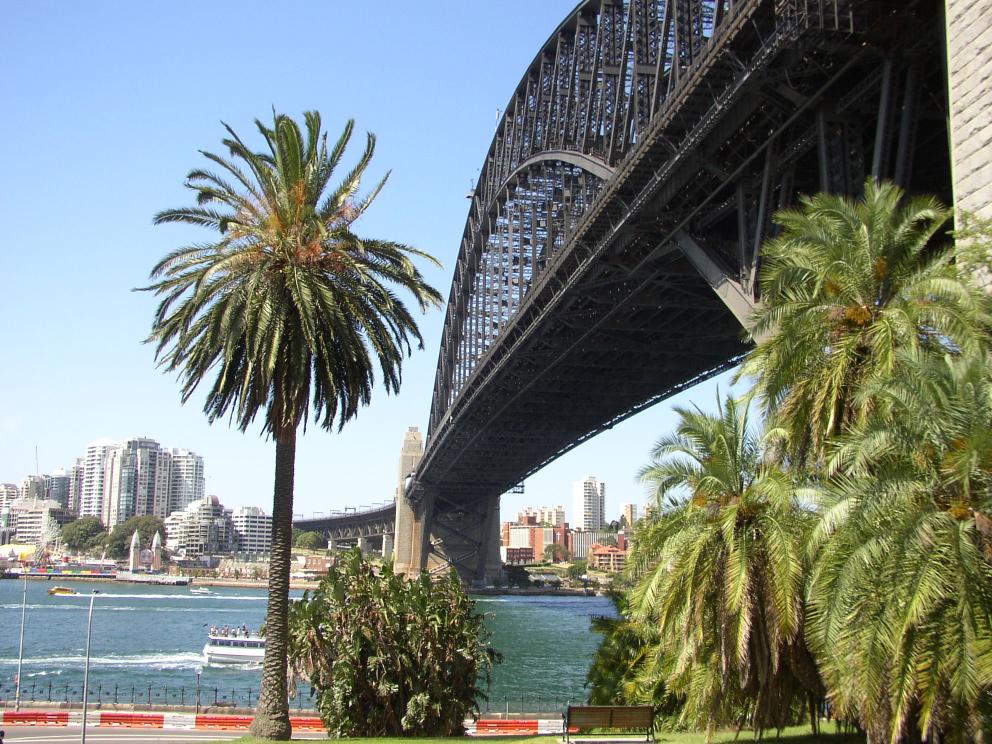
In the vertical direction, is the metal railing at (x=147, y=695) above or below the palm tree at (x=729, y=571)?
below

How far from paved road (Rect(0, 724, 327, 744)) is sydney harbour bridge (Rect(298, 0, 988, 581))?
19908 mm

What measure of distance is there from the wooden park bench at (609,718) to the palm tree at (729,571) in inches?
81.0

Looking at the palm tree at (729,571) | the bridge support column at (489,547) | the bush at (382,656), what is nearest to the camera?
the palm tree at (729,571)

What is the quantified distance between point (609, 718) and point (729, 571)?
20.1 ft

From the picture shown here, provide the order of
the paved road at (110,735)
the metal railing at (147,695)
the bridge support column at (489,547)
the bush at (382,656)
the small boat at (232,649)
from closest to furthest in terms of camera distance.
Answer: the bush at (382,656), the paved road at (110,735), the metal railing at (147,695), the small boat at (232,649), the bridge support column at (489,547)

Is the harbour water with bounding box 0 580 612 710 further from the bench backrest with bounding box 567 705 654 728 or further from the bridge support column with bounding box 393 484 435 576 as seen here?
the bench backrest with bounding box 567 705 654 728

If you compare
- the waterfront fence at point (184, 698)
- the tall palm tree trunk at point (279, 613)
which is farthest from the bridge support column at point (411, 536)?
the tall palm tree trunk at point (279, 613)

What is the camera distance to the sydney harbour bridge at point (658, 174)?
23922 millimetres

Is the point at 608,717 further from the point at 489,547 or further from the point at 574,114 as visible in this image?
the point at 489,547

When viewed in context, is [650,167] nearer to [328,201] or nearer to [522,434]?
[328,201]

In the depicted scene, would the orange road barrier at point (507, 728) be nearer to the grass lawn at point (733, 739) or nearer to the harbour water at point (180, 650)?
the harbour water at point (180, 650)

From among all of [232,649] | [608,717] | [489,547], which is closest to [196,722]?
[608,717]

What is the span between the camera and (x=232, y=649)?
71.3 metres

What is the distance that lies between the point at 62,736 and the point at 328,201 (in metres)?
19.5
